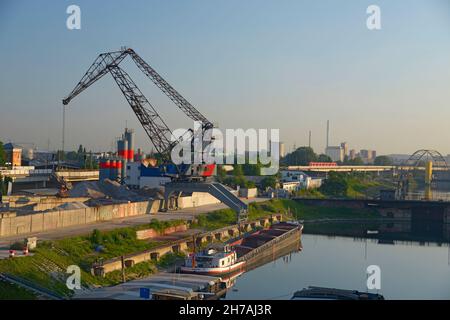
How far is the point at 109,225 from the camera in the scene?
2184 centimetres

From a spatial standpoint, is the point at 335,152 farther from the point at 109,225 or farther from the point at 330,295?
the point at 330,295

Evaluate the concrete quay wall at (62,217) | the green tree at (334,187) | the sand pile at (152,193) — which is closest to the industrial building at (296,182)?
the green tree at (334,187)

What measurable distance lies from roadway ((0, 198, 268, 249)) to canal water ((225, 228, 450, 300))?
555 centimetres

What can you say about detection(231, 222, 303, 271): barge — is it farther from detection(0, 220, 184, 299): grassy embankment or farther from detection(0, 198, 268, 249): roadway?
detection(0, 220, 184, 299): grassy embankment

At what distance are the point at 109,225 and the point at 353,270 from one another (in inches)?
391

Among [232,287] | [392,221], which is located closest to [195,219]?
[232,287]

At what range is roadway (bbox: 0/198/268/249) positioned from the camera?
1755 cm

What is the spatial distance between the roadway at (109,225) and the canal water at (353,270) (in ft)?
18.2

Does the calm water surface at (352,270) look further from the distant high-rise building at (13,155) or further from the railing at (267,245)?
the distant high-rise building at (13,155)

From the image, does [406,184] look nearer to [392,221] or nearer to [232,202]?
[392,221]

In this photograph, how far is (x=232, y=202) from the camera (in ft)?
95.1

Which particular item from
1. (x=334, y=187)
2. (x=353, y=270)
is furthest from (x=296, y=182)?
(x=353, y=270)

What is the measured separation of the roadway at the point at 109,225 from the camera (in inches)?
691

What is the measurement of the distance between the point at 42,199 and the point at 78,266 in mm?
11323
